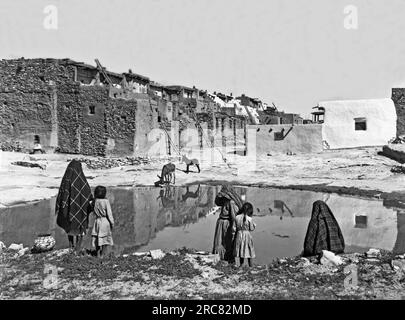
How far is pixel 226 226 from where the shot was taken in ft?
23.5

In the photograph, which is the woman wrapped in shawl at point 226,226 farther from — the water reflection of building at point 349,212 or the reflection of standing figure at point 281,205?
the reflection of standing figure at point 281,205

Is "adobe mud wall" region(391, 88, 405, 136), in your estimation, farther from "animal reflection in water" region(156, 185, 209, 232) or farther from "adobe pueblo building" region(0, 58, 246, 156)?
"adobe pueblo building" region(0, 58, 246, 156)

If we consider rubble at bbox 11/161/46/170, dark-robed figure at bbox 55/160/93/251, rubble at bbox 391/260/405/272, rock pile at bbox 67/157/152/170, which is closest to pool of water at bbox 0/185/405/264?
dark-robed figure at bbox 55/160/93/251

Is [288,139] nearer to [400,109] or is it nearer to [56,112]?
[400,109]

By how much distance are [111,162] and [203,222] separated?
52.2 feet

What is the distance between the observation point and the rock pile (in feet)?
83.0

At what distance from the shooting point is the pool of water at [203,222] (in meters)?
9.10

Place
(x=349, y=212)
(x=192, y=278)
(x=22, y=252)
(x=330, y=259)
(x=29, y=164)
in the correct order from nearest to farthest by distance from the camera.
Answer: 1. (x=192, y=278)
2. (x=330, y=259)
3. (x=22, y=252)
4. (x=349, y=212)
5. (x=29, y=164)

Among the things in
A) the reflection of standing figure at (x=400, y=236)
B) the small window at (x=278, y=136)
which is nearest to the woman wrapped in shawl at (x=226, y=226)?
the reflection of standing figure at (x=400, y=236)

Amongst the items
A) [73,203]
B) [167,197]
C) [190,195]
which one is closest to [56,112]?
[167,197]

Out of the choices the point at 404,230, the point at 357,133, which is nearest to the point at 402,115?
the point at 357,133

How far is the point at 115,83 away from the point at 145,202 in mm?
23589

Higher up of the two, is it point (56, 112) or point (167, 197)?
point (56, 112)
